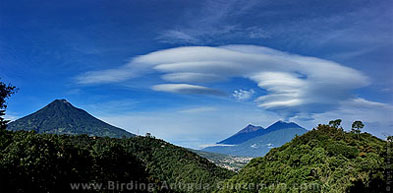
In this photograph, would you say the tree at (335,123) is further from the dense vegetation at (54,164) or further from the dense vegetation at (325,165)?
the dense vegetation at (54,164)

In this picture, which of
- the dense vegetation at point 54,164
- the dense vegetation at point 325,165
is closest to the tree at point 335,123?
the dense vegetation at point 325,165

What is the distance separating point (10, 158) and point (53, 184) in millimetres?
3408

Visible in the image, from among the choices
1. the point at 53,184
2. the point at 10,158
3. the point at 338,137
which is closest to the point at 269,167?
the point at 338,137

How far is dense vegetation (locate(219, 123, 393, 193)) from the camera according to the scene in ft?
76.6

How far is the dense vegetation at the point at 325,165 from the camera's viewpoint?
23359 mm

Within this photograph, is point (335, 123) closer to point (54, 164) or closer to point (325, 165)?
point (325, 165)

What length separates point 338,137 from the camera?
40.3m

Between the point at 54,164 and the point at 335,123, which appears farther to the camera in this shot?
the point at 335,123

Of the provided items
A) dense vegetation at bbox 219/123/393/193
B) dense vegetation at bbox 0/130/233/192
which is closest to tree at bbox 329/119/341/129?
dense vegetation at bbox 219/123/393/193

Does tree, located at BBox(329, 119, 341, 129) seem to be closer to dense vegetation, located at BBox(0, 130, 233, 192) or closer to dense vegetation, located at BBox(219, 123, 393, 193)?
dense vegetation, located at BBox(219, 123, 393, 193)

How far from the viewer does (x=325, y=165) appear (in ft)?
98.9

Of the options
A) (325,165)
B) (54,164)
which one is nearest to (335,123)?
(325,165)

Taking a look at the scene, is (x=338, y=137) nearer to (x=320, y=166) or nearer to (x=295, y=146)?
(x=295, y=146)

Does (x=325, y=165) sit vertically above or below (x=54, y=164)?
below
